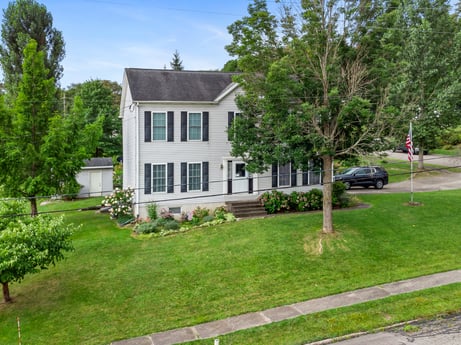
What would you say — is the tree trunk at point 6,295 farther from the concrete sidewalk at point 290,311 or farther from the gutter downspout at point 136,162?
the gutter downspout at point 136,162

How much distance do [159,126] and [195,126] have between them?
1.90m

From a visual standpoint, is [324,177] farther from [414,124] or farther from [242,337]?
[242,337]

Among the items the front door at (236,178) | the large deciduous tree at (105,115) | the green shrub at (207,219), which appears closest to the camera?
the green shrub at (207,219)

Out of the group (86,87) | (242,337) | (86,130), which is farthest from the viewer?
(86,87)

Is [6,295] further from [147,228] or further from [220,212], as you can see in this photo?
[220,212]

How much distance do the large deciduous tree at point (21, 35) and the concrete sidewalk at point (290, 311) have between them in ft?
91.0

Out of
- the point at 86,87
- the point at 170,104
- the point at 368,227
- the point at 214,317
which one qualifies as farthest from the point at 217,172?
the point at 86,87

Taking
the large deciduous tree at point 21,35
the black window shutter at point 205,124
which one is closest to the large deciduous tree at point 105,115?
the large deciduous tree at point 21,35

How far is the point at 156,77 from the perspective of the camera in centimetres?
2061

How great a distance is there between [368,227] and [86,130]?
1385 centimetres

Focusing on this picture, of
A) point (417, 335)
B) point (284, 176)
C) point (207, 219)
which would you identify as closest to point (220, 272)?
point (207, 219)

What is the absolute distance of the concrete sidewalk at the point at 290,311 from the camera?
9430mm

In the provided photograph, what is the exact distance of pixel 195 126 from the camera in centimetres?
2023

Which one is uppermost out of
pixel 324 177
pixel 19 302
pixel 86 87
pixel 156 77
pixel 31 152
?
pixel 86 87
